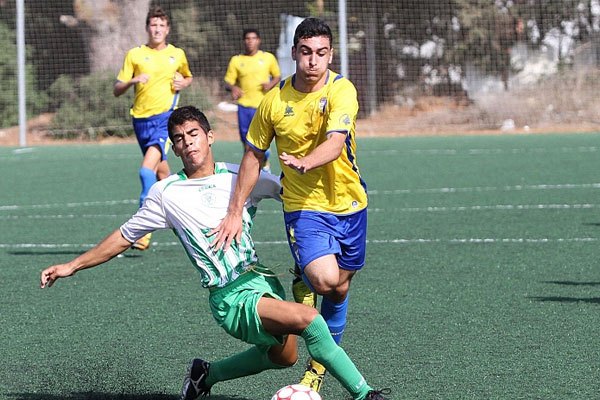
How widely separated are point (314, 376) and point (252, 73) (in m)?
11.1

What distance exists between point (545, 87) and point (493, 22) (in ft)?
8.12

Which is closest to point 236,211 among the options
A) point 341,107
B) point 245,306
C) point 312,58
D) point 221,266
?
point 221,266

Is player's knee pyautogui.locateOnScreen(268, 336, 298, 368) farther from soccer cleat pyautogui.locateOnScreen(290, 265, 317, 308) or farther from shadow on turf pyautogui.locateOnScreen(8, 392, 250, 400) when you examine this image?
soccer cleat pyautogui.locateOnScreen(290, 265, 317, 308)

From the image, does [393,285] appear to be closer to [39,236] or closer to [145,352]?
[145,352]

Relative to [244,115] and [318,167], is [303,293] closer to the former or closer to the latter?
[318,167]

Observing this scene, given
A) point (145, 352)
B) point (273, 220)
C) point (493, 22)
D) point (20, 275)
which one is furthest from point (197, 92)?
point (145, 352)

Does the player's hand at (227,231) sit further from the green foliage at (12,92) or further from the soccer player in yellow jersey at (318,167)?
the green foliage at (12,92)

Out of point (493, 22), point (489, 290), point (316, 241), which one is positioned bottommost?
point (489, 290)

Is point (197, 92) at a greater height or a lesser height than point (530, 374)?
greater

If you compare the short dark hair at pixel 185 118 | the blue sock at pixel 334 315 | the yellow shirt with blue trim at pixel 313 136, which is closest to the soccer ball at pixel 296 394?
the blue sock at pixel 334 315

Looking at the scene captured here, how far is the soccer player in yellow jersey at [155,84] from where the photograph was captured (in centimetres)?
985

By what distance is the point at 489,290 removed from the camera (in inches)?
274

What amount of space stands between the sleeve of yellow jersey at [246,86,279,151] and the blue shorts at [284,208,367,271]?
380 millimetres

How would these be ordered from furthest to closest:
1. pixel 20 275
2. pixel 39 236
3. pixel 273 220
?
pixel 273 220, pixel 39 236, pixel 20 275
